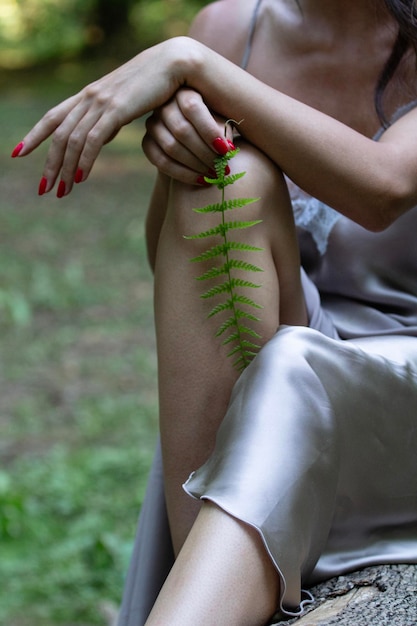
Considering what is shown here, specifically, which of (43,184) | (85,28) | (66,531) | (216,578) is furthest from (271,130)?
(85,28)

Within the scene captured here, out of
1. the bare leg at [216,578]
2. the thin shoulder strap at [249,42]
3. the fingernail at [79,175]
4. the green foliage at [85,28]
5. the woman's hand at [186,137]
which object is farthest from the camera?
the green foliage at [85,28]

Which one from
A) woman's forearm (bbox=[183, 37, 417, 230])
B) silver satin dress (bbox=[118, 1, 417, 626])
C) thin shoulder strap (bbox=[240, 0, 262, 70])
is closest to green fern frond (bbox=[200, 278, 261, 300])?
silver satin dress (bbox=[118, 1, 417, 626])

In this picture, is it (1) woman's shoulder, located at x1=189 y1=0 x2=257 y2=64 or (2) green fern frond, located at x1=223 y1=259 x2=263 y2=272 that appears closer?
(2) green fern frond, located at x1=223 y1=259 x2=263 y2=272

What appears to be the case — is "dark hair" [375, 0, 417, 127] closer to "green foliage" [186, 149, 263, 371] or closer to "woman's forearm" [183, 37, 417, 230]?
"woman's forearm" [183, 37, 417, 230]

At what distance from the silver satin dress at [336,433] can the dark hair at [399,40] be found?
0.80 ft

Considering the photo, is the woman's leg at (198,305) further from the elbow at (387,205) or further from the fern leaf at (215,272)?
the elbow at (387,205)

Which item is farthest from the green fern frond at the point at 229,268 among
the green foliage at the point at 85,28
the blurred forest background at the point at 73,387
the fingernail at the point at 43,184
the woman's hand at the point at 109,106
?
the green foliage at the point at 85,28

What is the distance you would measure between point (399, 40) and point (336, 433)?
0.78 m

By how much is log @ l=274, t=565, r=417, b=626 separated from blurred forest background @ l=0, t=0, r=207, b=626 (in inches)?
44.7

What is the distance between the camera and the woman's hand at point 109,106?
1.57m

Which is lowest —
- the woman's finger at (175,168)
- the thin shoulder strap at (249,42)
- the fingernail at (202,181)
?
the fingernail at (202,181)

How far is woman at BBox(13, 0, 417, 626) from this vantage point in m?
1.35

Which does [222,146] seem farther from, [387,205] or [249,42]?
[249,42]

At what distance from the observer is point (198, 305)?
155cm
